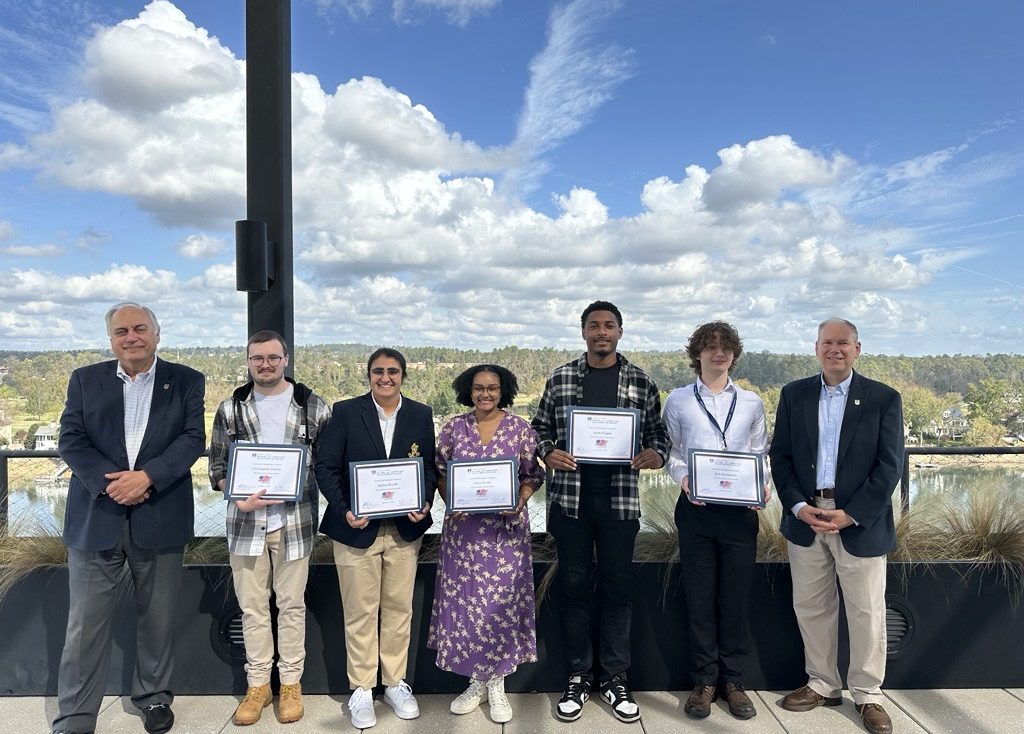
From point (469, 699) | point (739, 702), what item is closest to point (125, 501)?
point (469, 699)

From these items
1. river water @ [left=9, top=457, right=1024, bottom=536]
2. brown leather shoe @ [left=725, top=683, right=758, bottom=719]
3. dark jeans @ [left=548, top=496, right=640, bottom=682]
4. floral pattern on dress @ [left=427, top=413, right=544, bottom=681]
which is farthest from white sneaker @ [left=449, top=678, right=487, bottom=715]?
brown leather shoe @ [left=725, top=683, right=758, bottom=719]

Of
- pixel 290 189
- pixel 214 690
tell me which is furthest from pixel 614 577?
pixel 290 189

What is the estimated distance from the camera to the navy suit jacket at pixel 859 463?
2752 millimetres

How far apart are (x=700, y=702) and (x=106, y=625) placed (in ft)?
9.41

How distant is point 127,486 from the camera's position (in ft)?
8.64

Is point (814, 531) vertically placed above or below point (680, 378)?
below

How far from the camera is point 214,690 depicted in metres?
3.19

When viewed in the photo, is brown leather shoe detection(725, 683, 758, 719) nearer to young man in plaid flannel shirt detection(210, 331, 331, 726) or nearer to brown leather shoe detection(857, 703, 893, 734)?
brown leather shoe detection(857, 703, 893, 734)

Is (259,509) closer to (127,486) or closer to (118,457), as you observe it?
(127,486)

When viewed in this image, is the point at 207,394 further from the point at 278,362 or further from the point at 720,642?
the point at 720,642

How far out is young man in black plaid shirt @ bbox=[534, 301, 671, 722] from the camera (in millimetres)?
2859

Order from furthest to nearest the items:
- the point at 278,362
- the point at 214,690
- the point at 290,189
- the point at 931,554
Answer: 1. the point at 290,189
2. the point at 931,554
3. the point at 214,690
4. the point at 278,362

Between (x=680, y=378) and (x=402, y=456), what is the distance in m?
1.70

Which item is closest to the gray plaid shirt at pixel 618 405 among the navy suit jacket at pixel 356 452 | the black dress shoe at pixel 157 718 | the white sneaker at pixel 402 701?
the navy suit jacket at pixel 356 452
